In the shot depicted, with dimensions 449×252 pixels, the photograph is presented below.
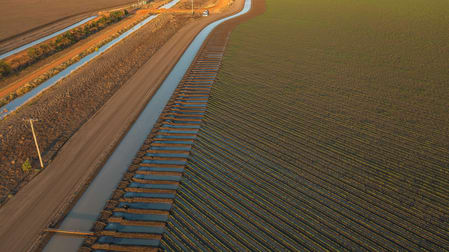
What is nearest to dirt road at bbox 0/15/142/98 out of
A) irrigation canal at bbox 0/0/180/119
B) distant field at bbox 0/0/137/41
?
irrigation canal at bbox 0/0/180/119

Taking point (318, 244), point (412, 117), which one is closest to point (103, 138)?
point (318, 244)

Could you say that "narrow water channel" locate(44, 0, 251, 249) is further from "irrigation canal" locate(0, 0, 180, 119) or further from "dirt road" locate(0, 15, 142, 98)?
"dirt road" locate(0, 15, 142, 98)

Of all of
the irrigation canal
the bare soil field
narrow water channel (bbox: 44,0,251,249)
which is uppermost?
the bare soil field

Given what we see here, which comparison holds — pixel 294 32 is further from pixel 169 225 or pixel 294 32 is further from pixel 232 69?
pixel 169 225

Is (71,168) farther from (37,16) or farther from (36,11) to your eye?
(36,11)

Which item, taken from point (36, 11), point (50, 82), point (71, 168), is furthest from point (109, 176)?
point (36, 11)

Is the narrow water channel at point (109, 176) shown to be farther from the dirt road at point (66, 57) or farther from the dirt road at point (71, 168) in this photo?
the dirt road at point (66, 57)
